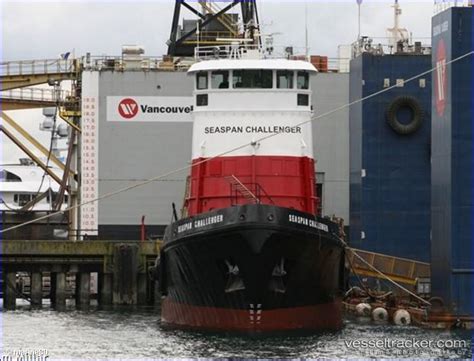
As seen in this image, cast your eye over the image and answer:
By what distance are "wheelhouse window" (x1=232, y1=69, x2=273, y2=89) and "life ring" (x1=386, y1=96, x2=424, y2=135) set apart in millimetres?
14512

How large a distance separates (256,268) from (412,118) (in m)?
20.4

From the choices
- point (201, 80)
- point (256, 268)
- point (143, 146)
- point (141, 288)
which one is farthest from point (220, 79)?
point (143, 146)

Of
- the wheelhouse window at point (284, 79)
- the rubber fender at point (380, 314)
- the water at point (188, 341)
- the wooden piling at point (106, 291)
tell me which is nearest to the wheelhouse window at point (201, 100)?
the wheelhouse window at point (284, 79)

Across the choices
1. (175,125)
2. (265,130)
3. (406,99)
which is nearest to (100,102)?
(175,125)

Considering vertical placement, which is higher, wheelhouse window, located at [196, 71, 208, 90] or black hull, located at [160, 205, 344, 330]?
wheelhouse window, located at [196, 71, 208, 90]

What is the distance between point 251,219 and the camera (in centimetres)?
3666

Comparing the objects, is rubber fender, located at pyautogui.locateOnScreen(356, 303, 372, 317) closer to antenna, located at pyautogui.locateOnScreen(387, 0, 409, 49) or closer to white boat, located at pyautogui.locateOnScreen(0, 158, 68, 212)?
antenna, located at pyautogui.locateOnScreen(387, 0, 409, 49)

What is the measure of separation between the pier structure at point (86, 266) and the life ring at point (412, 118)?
9.70 metres

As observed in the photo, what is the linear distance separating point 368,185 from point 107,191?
10.2 meters

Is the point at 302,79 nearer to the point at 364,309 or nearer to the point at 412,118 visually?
the point at 364,309

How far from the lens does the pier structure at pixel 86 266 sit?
5400 centimetres

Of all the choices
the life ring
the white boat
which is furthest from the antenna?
the white boat

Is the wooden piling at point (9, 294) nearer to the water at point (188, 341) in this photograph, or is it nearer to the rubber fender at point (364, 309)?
the water at point (188, 341)

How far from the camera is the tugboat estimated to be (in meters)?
37.0
